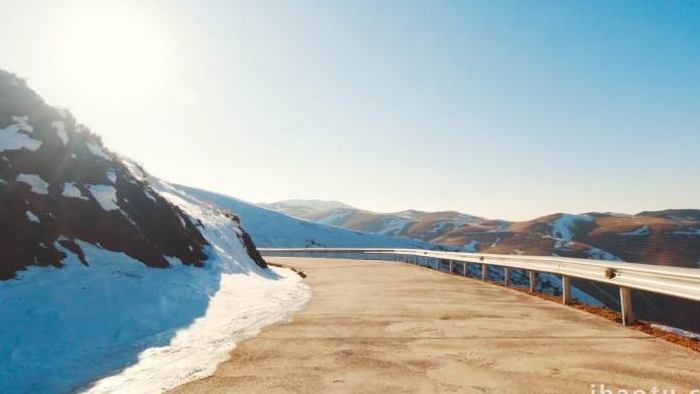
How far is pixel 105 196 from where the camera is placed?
42.5 ft

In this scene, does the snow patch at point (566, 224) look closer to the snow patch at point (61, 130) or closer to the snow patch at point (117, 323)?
the snow patch at point (61, 130)

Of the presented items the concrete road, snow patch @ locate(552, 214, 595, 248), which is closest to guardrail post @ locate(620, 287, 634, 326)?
the concrete road

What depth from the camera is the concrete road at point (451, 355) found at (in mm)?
4809

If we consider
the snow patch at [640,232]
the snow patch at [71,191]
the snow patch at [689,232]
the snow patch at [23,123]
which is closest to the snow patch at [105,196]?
the snow patch at [71,191]

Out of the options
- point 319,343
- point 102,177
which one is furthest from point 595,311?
point 102,177

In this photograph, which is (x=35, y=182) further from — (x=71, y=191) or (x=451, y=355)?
(x=451, y=355)

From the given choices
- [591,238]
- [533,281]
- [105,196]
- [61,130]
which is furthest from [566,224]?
[61,130]

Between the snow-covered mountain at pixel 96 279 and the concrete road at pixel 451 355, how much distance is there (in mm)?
748

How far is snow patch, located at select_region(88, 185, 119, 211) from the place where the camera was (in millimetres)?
12547

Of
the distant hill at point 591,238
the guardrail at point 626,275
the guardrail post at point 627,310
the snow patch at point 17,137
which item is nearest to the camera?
the guardrail at point 626,275

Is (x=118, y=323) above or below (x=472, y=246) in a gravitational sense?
below

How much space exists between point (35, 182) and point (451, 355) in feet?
31.3

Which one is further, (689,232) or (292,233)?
(689,232)

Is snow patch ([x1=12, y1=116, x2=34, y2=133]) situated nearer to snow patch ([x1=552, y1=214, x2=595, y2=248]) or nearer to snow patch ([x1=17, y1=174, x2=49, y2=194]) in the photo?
snow patch ([x1=17, y1=174, x2=49, y2=194])
